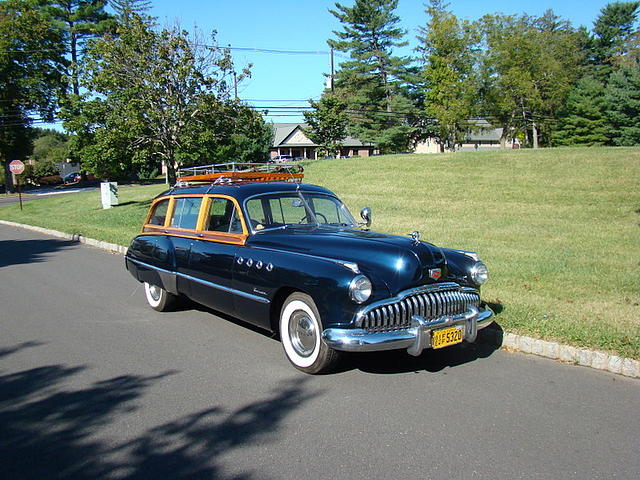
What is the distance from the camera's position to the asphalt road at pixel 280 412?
3354 millimetres

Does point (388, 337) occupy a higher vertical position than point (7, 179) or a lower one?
lower

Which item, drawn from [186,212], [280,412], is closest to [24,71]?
[186,212]

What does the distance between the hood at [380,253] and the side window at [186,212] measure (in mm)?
1480

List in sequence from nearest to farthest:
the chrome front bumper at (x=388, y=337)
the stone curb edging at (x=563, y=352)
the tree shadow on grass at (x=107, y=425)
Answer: the tree shadow on grass at (x=107, y=425)
the chrome front bumper at (x=388, y=337)
the stone curb edging at (x=563, y=352)

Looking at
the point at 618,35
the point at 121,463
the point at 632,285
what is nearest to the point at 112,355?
the point at 121,463

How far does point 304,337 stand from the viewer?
4965 millimetres

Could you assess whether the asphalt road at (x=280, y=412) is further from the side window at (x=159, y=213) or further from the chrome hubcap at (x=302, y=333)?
the side window at (x=159, y=213)

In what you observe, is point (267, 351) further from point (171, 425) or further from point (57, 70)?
point (57, 70)

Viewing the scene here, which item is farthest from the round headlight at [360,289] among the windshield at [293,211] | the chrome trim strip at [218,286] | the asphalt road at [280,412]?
the windshield at [293,211]

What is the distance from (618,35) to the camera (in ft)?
210

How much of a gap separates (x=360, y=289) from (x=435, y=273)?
2.77 ft

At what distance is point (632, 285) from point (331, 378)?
531 cm

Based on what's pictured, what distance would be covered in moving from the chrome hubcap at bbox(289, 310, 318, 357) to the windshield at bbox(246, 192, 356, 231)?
48.0 inches

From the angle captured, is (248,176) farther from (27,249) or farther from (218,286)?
(27,249)
